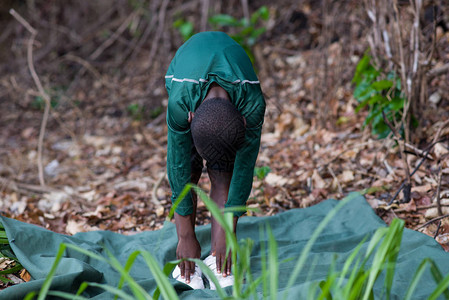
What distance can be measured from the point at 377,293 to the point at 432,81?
2.63 metres

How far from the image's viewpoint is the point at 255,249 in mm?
2541

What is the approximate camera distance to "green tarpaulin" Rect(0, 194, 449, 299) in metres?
1.91

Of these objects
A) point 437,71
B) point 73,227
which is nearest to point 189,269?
point 73,227

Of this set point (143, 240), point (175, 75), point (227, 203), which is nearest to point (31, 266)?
point (143, 240)

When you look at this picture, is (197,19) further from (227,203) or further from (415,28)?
(227,203)

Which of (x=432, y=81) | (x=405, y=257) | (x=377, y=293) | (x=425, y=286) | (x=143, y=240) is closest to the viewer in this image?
(x=377, y=293)

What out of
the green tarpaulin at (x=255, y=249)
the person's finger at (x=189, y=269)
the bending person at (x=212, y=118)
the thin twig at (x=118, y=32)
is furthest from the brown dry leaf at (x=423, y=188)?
the thin twig at (x=118, y=32)

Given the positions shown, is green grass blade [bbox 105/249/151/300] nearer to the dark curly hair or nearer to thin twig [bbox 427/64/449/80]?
the dark curly hair

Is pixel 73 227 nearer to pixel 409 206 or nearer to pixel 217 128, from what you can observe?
pixel 217 128

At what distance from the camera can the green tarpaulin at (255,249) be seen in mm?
1914

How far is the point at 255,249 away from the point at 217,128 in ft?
3.45

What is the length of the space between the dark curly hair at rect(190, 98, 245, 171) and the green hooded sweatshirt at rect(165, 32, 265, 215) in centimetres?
13

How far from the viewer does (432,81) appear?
12.5 ft

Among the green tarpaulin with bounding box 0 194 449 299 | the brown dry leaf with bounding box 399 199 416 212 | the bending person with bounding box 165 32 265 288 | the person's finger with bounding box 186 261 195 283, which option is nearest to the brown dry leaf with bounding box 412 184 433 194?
the brown dry leaf with bounding box 399 199 416 212
